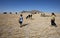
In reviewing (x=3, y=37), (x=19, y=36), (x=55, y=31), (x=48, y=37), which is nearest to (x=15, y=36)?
(x=19, y=36)

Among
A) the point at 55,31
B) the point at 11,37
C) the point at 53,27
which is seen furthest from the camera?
the point at 53,27

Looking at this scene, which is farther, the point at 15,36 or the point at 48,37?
the point at 15,36

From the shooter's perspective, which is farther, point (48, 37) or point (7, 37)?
point (7, 37)

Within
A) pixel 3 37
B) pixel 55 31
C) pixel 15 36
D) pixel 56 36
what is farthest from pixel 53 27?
pixel 3 37

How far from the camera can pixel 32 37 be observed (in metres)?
13.0

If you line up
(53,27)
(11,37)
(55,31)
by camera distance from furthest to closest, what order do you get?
(53,27) < (55,31) < (11,37)

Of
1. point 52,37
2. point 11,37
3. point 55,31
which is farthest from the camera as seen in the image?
point 55,31

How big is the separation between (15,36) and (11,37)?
49 cm

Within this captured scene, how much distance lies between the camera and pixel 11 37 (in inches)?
529

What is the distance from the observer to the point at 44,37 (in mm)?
12789

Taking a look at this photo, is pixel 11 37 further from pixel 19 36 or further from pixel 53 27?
pixel 53 27

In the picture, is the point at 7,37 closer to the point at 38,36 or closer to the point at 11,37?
the point at 11,37

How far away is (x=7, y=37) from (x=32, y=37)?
9.16ft

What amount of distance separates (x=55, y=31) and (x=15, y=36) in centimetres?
469
